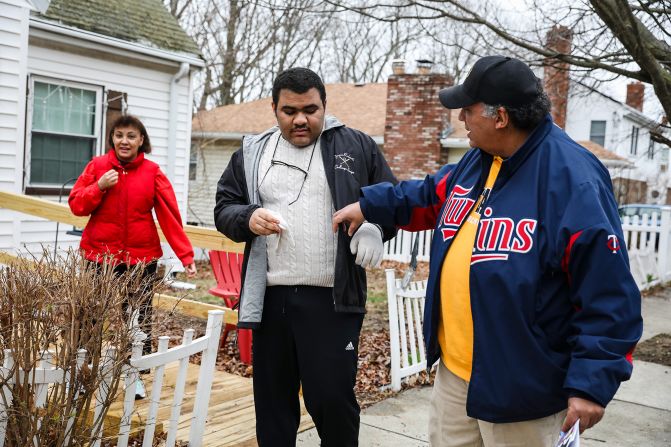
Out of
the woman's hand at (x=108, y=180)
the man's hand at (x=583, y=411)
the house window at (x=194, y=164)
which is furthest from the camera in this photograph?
the house window at (x=194, y=164)

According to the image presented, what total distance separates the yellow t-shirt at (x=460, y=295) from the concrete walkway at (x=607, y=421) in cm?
206

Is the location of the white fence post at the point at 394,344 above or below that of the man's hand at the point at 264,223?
below

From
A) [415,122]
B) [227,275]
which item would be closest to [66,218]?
[227,275]

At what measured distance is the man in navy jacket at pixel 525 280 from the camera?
77.1 inches

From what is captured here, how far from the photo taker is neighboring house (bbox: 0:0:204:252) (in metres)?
7.79

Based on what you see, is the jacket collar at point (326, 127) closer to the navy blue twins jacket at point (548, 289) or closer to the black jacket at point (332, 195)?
the black jacket at point (332, 195)

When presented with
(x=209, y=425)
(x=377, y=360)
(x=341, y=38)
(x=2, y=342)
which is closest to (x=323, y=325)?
(x=2, y=342)

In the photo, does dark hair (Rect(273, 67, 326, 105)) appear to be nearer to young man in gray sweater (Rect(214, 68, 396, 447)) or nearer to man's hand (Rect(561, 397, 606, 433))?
young man in gray sweater (Rect(214, 68, 396, 447))

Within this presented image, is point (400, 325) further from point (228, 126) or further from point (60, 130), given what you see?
point (228, 126)

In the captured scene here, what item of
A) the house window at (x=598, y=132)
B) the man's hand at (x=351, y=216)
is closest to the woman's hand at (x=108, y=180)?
the man's hand at (x=351, y=216)

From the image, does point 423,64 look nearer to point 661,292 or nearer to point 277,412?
point 661,292

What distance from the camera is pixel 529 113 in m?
2.21

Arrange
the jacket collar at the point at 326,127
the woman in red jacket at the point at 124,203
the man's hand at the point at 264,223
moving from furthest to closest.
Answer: the woman in red jacket at the point at 124,203
the jacket collar at the point at 326,127
the man's hand at the point at 264,223

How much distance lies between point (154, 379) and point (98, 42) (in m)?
7.94
